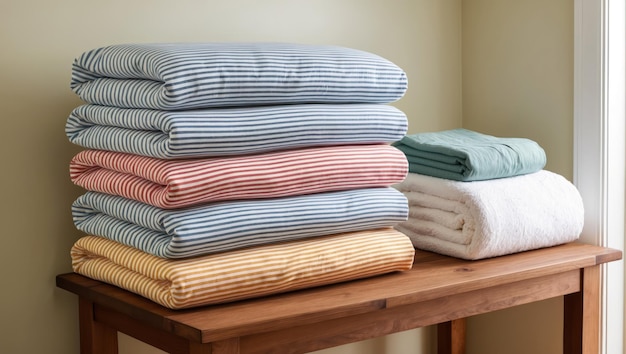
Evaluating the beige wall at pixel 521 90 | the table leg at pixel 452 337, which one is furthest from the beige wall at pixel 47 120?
the table leg at pixel 452 337

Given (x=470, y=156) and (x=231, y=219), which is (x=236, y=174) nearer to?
(x=231, y=219)

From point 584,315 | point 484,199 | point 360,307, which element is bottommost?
point 584,315

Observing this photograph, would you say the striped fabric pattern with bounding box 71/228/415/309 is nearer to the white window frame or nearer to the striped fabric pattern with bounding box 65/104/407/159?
the striped fabric pattern with bounding box 65/104/407/159

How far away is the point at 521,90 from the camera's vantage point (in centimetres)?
186

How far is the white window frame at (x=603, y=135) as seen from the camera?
5.45ft

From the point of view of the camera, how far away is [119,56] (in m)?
1.23

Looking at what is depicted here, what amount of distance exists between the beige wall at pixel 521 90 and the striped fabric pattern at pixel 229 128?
550mm

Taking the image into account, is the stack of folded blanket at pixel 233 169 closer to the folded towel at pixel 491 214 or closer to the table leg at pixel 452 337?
the folded towel at pixel 491 214

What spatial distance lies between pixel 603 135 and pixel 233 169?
878 millimetres

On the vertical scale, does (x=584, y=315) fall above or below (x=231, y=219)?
below

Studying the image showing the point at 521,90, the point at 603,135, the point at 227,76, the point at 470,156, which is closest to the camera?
the point at 227,76

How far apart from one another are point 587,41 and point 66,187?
108 cm

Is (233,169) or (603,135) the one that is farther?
(603,135)

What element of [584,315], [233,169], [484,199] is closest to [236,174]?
[233,169]
